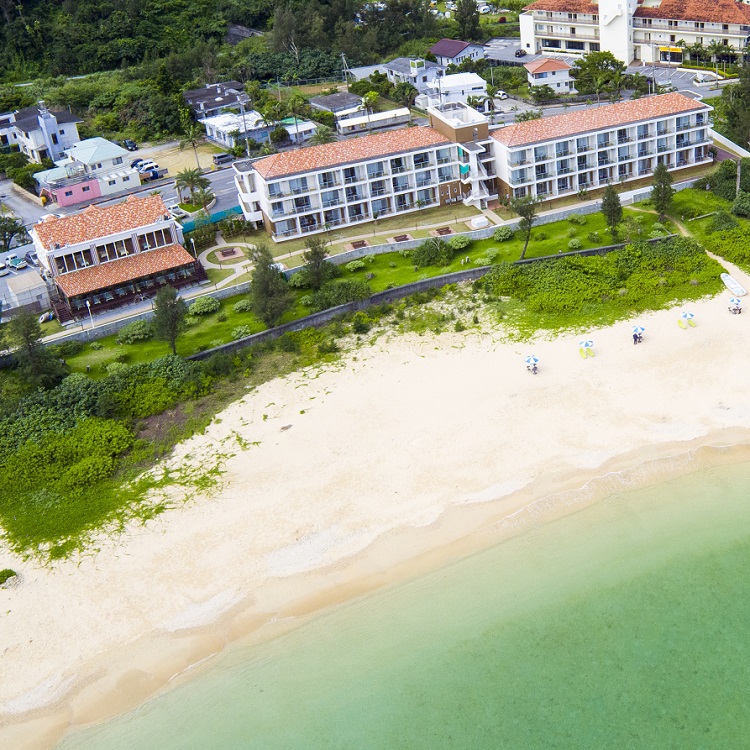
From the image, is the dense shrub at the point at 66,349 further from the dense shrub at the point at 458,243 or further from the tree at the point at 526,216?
the tree at the point at 526,216

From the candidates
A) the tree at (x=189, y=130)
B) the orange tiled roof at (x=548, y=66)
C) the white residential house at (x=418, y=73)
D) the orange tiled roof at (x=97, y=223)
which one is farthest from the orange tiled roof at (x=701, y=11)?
the orange tiled roof at (x=97, y=223)

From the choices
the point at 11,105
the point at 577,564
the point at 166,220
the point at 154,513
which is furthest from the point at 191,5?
the point at 577,564

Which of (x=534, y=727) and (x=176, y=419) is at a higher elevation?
(x=176, y=419)

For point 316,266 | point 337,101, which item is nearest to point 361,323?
point 316,266

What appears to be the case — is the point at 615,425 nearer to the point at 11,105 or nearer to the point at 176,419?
the point at 176,419

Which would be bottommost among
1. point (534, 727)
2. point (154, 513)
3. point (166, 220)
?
point (534, 727)

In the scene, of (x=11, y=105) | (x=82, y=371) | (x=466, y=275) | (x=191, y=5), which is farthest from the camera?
(x=191, y=5)
